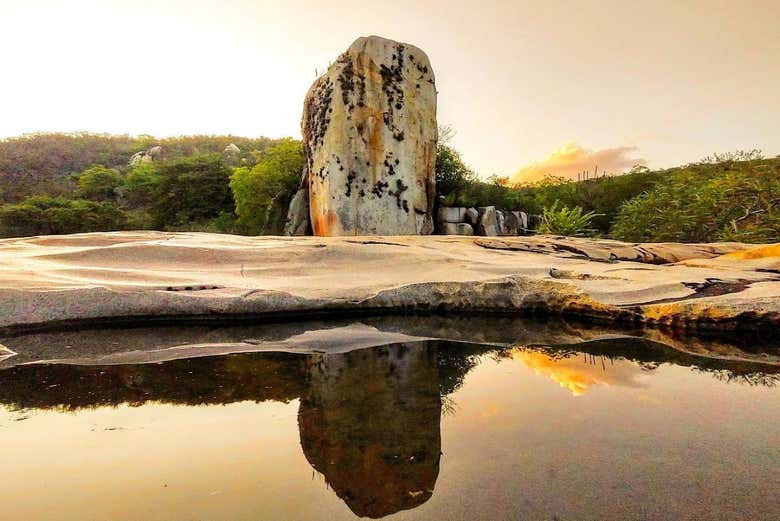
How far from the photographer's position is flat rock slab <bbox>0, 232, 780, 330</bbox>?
10.0 feet

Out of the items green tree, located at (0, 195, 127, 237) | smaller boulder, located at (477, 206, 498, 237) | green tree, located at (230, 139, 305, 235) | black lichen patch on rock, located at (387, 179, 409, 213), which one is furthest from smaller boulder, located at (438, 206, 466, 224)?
green tree, located at (0, 195, 127, 237)

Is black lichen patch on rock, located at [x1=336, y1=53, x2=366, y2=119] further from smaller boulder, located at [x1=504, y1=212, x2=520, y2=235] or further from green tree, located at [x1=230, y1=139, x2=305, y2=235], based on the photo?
smaller boulder, located at [x1=504, y1=212, x2=520, y2=235]

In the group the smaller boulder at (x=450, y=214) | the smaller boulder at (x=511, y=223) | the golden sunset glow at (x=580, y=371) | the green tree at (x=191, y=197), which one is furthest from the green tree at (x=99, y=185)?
the golden sunset glow at (x=580, y=371)

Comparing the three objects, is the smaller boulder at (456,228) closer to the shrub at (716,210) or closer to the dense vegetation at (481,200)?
the dense vegetation at (481,200)

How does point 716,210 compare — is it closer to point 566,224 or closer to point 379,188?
point 566,224

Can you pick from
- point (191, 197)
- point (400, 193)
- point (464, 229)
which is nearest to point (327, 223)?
point (400, 193)

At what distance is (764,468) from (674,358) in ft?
4.09

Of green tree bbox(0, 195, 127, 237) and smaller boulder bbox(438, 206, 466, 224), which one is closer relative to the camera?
smaller boulder bbox(438, 206, 466, 224)

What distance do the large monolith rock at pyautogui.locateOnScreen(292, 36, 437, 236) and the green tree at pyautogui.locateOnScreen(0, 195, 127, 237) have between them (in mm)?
10219

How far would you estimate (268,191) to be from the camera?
11586 millimetres

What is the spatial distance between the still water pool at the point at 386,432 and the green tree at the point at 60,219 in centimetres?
1511

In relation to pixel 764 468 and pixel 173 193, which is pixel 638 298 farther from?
pixel 173 193

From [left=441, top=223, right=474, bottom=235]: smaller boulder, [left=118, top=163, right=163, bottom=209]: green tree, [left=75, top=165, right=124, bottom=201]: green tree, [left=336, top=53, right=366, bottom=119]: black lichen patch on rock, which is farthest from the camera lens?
[left=75, top=165, right=124, bottom=201]: green tree

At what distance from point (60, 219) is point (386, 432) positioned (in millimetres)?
18553
